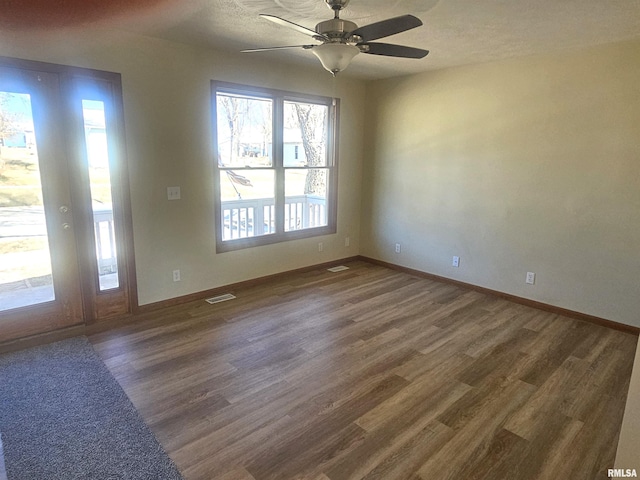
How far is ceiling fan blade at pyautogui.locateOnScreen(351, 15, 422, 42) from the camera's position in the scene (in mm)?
1996

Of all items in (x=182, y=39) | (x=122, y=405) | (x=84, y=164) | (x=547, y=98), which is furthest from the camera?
(x=547, y=98)

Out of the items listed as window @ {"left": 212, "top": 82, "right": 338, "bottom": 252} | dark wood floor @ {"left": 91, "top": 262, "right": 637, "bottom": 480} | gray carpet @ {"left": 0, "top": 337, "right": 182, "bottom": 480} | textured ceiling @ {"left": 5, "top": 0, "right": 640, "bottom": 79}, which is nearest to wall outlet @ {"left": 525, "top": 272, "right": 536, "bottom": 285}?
dark wood floor @ {"left": 91, "top": 262, "right": 637, "bottom": 480}

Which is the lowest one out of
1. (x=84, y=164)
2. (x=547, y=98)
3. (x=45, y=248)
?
(x=45, y=248)

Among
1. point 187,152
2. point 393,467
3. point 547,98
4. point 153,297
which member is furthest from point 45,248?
point 547,98

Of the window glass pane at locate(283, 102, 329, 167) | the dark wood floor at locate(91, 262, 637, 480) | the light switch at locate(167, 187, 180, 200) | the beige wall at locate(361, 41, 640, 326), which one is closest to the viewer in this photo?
the dark wood floor at locate(91, 262, 637, 480)

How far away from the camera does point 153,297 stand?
12.4 feet

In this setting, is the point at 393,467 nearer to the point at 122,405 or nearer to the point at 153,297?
the point at 122,405

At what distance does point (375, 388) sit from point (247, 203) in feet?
8.93

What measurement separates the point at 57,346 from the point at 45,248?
31.3 inches

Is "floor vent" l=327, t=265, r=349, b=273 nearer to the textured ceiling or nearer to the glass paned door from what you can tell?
the textured ceiling

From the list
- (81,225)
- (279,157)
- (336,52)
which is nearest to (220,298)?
(81,225)

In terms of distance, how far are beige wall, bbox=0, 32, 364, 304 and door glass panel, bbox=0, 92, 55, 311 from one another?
464 millimetres

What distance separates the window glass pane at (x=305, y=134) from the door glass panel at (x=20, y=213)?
8.24 ft

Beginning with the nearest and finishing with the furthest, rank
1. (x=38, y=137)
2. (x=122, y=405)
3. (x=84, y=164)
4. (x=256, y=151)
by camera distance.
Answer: (x=122, y=405) → (x=38, y=137) → (x=84, y=164) → (x=256, y=151)
